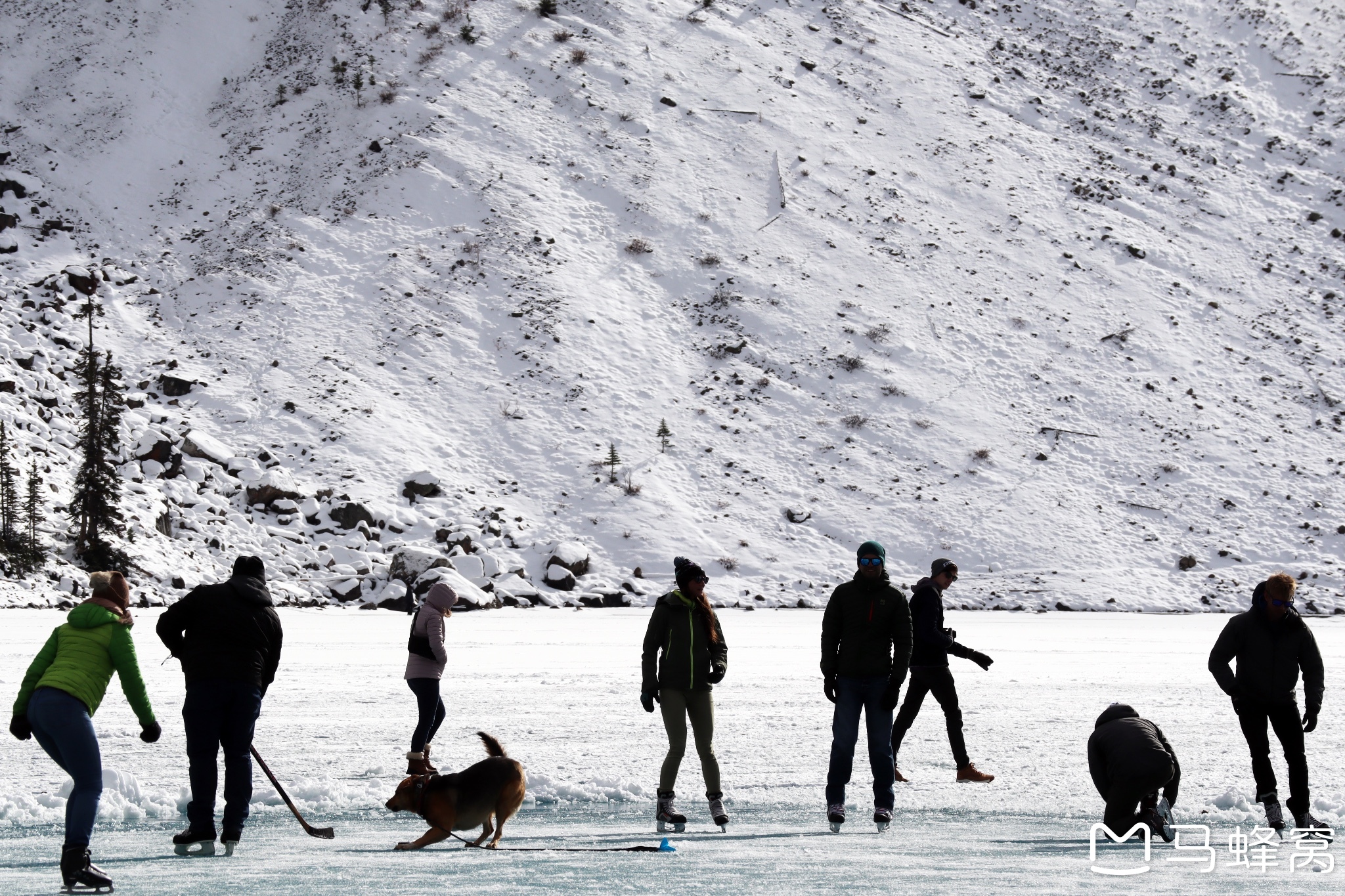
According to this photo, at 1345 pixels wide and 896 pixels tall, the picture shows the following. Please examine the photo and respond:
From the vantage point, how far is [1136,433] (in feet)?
127

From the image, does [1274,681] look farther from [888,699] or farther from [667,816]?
[667,816]

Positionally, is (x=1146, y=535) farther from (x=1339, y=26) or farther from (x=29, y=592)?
(x=1339, y=26)

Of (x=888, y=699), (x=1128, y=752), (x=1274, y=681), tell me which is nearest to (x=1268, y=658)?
(x=1274, y=681)

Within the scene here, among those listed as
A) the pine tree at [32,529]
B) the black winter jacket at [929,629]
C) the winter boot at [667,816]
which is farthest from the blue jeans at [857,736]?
the pine tree at [32,529]

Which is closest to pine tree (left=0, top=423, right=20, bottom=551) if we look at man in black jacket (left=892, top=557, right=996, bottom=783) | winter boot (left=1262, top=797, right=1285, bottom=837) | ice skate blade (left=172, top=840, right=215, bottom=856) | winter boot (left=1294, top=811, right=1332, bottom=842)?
ice skate blade (left=172, top=840, right=215, bottom=856)

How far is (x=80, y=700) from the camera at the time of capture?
231 inches

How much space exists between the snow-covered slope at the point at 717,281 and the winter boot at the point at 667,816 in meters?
22.7

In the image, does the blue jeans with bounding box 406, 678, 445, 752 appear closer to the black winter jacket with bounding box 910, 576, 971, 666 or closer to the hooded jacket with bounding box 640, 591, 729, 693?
the hooded jacket with bounding box 640, 591, 729, 693

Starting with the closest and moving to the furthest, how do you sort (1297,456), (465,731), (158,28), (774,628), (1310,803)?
(1310,803)
(465,731)
(774,628)
(1297,456)
(158,28)

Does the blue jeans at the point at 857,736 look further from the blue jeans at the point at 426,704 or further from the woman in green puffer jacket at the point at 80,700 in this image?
the woman in green puffer jacket at the point at 80,700

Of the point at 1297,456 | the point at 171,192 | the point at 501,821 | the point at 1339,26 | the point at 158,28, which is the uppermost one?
the point at 1339,26

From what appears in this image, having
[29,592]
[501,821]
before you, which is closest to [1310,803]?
[501,821]

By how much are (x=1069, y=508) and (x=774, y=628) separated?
1525 cm

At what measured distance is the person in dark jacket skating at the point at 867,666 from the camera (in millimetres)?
7844
